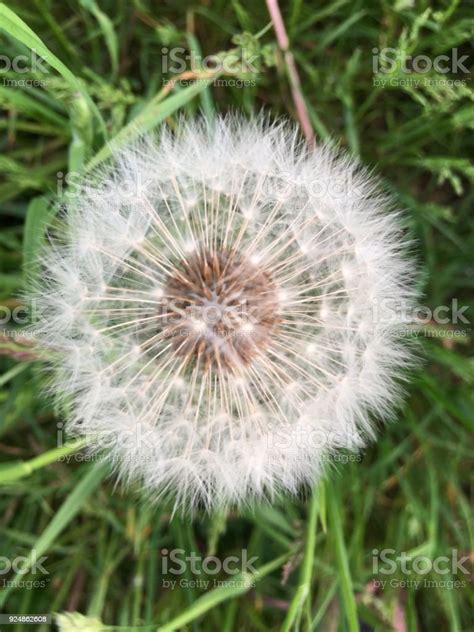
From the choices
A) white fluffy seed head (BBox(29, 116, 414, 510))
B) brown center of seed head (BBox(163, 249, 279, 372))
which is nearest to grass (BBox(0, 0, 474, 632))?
white fluffy seed head (BBox(29, 116, 414, 510))

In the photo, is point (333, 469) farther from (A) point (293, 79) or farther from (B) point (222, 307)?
(A) point (293, 79)

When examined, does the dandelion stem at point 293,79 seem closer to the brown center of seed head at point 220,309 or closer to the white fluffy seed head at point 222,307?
the white fluffy seed head at point 222,307

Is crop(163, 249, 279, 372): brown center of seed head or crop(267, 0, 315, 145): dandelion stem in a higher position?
crop(267, 0, 315, 145): dandelion stem

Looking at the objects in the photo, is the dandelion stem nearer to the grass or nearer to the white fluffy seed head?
the grass

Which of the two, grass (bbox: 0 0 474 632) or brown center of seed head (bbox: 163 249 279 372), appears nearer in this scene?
brown center of seed head (bbox: 163 249 279 372)

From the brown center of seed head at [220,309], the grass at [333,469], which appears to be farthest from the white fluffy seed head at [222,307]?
the grass at [333,469]
